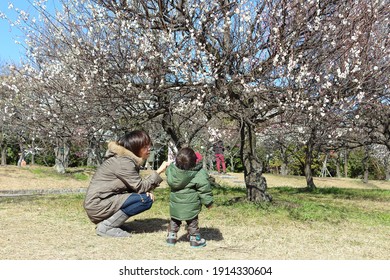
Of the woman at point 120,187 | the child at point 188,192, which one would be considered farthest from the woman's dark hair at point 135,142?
the child at point 188,192

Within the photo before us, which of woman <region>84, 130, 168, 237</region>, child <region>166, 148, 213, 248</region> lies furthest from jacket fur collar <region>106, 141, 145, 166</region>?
child <region>166, 148, 213, 248</region>

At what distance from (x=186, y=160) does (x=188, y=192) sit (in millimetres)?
419

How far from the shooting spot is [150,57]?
778cm

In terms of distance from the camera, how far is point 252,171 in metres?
9.30

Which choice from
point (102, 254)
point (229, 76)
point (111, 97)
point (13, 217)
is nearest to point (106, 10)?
point (111, 97)

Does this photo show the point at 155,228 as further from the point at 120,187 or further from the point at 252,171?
the point at 252,171

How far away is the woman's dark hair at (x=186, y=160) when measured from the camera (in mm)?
5234

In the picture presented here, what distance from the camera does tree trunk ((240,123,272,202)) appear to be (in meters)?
9.28

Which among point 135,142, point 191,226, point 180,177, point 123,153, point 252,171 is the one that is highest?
point 135,142

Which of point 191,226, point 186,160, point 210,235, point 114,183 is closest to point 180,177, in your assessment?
point 186,160

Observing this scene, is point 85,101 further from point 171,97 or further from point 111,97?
point 171,97

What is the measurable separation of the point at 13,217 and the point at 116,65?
3.54 metres

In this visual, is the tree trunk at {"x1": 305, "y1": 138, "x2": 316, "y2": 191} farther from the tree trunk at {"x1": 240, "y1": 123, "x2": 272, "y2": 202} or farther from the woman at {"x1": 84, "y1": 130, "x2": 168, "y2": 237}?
the woman at {"x1": 84, "y1": 130, "x2": 168, "y2": 237}

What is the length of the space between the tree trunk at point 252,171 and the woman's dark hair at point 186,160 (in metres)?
4.09
